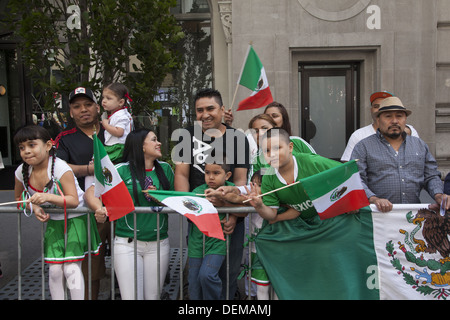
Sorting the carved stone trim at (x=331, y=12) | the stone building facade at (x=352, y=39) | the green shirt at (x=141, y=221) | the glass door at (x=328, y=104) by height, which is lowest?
the green shirt at (x=141, y=221)

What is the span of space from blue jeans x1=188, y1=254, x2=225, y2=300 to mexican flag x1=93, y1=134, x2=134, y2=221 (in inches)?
30.3

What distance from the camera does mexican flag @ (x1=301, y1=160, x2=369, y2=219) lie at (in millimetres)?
2959

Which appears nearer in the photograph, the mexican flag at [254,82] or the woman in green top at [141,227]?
the woman in green top at [141,227]

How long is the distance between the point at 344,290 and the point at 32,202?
2.69 m

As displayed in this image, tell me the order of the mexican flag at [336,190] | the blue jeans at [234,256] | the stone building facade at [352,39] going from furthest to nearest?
the stone building facade at [352,39]
the blue jeans at [234,256]
the mexican flag at [336,190]

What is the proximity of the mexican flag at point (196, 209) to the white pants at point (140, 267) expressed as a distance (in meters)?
0.55

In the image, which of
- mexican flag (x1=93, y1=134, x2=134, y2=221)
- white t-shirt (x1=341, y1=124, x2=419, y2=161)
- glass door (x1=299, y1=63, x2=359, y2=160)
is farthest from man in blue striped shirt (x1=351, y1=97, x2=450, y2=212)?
glass door (x1=299, y1=63, x2=359, y2=160)

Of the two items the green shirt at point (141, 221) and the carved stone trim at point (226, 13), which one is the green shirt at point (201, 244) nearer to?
the green shirt at point (141, 221)

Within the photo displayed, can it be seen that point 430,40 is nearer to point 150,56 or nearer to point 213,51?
point 213,51

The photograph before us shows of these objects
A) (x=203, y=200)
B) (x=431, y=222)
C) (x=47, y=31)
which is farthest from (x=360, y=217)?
(x=47, y=31)

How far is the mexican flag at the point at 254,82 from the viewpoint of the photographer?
16.1 feet

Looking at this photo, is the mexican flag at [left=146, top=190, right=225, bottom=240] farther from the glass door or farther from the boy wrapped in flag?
the glass door

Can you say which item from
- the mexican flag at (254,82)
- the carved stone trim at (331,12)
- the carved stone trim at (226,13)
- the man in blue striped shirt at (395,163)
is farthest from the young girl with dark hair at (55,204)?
the carved stone trim at (331,12)

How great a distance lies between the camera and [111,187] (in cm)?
313
